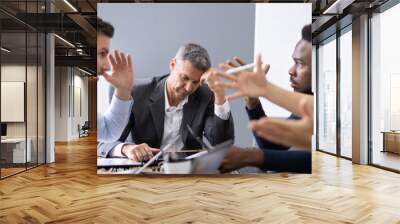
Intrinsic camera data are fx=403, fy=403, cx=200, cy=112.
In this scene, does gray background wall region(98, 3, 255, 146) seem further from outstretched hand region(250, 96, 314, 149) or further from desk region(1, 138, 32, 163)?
outstretched hand region(250, 96, 314, 149)

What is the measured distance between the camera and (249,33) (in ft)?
17.8

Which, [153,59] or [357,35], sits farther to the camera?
[357,35]

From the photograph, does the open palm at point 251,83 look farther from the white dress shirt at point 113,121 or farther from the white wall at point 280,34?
the white dress shirt at point 113,121

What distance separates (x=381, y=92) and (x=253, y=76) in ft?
20.5

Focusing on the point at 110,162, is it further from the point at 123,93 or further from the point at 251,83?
the point at 251,83

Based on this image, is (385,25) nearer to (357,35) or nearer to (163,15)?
(357,35)

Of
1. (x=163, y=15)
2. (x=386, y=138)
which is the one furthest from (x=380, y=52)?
(x=163, y=15)

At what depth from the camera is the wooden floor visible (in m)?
3.94

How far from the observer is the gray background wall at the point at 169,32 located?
214 inches

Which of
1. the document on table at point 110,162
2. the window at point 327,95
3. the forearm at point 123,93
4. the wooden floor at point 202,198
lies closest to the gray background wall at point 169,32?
the forearm at point 123,93

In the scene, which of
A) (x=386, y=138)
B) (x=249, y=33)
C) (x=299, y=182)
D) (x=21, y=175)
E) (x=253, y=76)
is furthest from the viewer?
(x=386, y=138)

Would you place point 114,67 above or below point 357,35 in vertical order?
below

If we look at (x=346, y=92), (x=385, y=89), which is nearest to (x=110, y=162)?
(x=385, y=89)

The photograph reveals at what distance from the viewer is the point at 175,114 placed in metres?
5.47
